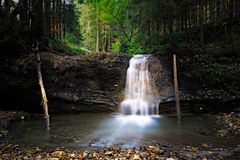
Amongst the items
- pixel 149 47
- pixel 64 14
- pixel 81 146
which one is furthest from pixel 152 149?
pixel 64 14

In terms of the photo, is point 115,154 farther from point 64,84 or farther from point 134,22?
point 134,22

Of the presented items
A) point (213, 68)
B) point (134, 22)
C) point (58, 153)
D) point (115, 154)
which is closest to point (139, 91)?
point (213, 68)

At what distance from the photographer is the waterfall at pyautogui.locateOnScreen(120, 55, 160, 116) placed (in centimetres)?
1482

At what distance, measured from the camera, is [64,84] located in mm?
15250

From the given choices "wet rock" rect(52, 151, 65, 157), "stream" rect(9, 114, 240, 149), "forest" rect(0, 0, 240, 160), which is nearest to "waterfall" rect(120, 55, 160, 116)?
"forest" rect(0, 0, 240, 160)

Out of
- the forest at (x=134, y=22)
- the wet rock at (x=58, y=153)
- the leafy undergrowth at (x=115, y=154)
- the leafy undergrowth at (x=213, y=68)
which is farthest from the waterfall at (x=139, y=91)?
the wet rock at (x=58, y=153)

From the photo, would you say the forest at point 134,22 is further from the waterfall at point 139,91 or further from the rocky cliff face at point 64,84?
the waterfall at point 139,91

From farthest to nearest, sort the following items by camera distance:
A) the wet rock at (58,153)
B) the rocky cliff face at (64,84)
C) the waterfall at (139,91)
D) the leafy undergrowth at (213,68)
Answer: the rocky cliff face at (64,84) → the waterfall at (139,91) → the leafy undergrowth at (213,68) → the wet rock at (58,153)

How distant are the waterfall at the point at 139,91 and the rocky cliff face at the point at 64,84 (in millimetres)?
541

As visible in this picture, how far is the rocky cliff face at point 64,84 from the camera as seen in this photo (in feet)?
49.1

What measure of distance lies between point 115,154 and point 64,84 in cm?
880

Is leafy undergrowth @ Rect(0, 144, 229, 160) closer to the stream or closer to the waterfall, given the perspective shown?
the stream

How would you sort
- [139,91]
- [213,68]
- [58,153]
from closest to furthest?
[58,153], [213,68], [139,91]

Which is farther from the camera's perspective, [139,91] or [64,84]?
[139,91]
